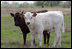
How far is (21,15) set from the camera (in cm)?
1043

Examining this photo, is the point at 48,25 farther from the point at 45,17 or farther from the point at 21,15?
the point at 21,15

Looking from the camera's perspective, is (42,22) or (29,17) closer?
(29,17)

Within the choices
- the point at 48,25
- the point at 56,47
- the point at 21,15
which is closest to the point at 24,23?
the point at 21,15

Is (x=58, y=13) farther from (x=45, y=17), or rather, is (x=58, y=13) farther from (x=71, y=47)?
(x=71, y=47)

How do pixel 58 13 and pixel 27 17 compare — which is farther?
pixel 58 13

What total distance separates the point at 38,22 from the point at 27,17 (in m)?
0.51

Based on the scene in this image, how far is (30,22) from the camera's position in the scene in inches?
395

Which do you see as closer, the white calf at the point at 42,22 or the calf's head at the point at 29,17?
the calf's head at the point at 29,17

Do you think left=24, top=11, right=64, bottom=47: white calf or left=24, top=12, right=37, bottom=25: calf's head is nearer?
left=24, top=12, right=37, bottom=25: calf's head

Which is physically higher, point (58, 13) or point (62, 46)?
point (58, 13)

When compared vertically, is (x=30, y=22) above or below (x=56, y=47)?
above

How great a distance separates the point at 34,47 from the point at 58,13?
1.82 meters

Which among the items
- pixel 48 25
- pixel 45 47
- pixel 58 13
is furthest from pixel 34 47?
pixel 58 13

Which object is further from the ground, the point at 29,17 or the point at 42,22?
the point at 29,17
